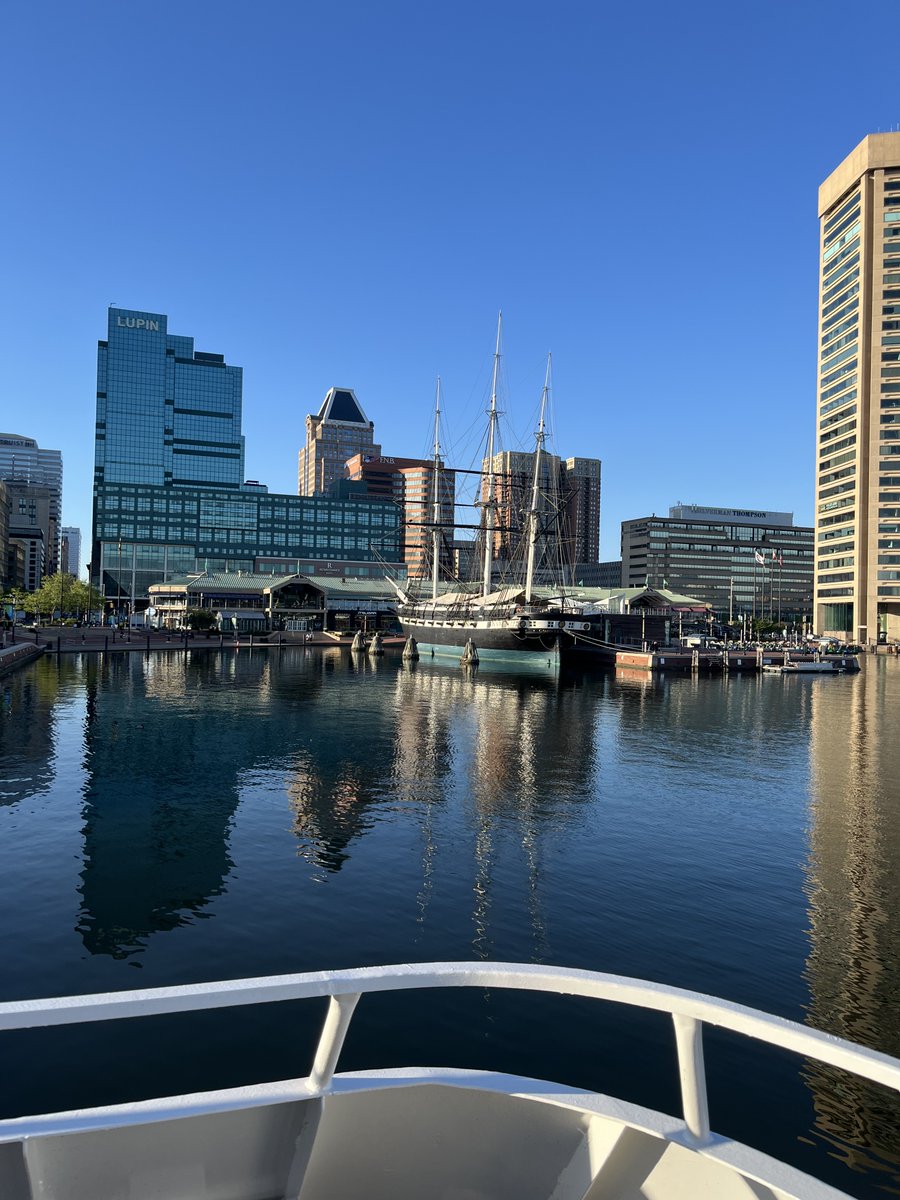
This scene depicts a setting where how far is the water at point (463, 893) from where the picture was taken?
11.7 meters

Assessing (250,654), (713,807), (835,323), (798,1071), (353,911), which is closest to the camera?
(798,1071)

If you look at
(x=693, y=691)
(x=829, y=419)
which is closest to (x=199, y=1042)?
(x=693, y=691)

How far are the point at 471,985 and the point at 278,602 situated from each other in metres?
158

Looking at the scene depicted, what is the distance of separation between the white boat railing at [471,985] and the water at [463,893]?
→ 7646mm

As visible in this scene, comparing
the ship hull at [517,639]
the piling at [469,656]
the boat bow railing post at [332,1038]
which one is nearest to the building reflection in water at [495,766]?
the boat bow railing post at [332,1038]

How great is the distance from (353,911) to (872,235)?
621 ft

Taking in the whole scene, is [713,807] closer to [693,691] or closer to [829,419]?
[693,691]

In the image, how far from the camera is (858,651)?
14688cm

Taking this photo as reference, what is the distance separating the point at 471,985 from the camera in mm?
4363

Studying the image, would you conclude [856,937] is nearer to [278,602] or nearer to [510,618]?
[510,618]

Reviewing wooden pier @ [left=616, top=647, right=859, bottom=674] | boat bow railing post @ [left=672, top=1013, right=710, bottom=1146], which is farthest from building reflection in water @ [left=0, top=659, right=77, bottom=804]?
wooden pier @ [left=616, top=647, right=859, bottom=674]

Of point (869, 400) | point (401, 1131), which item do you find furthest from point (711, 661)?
point (401, 1131)

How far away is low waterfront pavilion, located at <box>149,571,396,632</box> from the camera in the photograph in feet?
512

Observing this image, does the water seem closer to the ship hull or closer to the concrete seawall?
the concrete seawall
